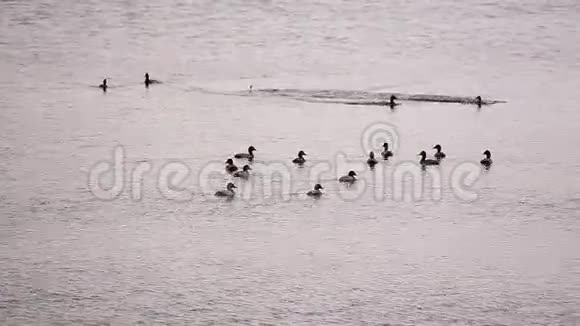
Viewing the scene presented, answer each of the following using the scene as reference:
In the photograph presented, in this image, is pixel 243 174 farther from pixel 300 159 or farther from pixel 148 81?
pixel 148 81

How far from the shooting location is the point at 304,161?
2606cm

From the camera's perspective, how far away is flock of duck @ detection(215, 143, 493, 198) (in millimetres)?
23859

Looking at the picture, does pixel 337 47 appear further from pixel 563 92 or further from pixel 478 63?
pixel 563 92

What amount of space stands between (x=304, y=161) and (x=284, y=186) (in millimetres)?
1778

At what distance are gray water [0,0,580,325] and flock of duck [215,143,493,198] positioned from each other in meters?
0.27

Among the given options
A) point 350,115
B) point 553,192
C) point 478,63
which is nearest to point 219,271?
point 553,192

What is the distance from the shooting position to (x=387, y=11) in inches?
1984

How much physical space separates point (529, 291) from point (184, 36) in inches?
1040

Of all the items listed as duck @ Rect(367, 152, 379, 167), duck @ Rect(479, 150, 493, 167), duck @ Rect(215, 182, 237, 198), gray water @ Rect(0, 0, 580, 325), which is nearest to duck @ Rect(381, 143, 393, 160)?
duck @ Rect(367, 152, 379, 167)

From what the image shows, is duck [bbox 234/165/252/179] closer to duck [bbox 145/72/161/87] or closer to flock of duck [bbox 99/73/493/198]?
flock of duck [bbox 99/73/493/198]

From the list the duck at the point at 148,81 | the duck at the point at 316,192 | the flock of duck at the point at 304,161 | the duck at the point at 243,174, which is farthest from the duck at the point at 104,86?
the duck at the point at 316,192

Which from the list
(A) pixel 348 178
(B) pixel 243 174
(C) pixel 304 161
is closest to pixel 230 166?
(B) pixel 243 174

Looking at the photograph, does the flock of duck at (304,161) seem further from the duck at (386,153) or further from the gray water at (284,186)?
the gray water at (284,186)

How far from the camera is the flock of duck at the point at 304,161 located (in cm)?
2386
